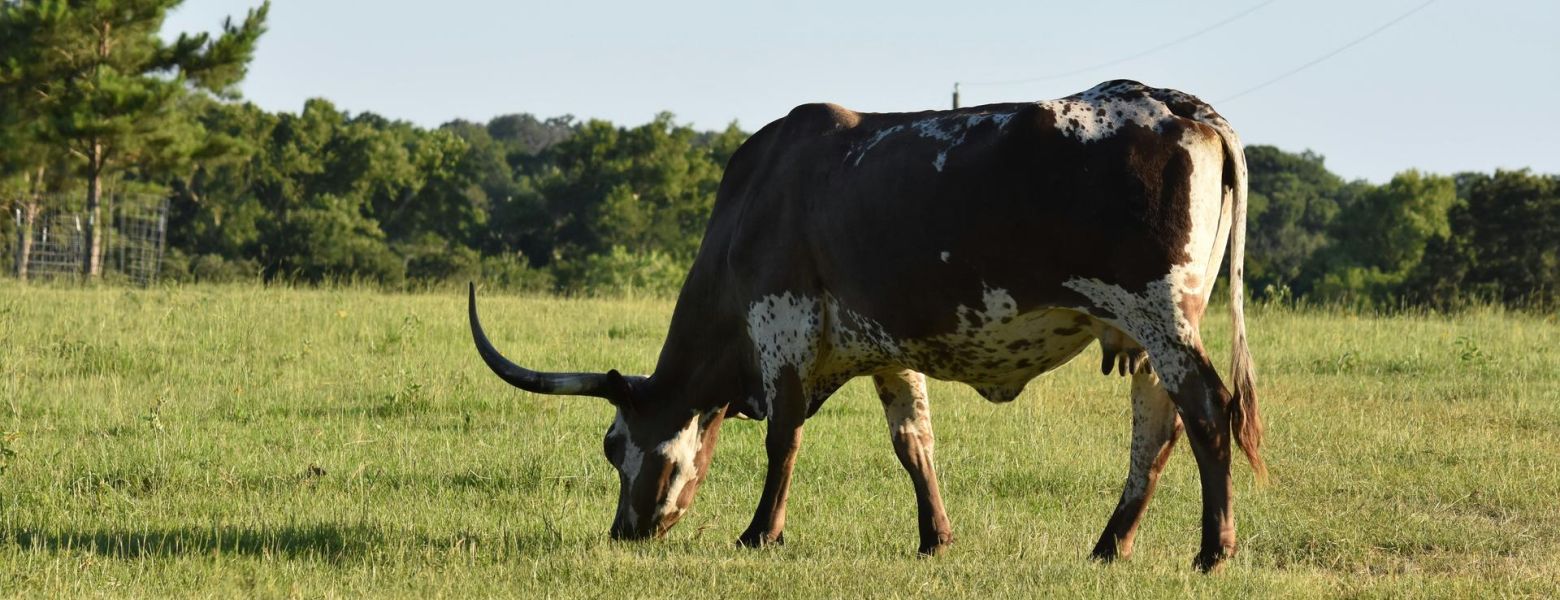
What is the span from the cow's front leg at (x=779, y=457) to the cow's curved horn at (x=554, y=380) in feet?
2.82

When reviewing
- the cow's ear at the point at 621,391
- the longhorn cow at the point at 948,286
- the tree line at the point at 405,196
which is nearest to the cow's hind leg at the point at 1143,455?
the longhorn cow at the point at 948,286

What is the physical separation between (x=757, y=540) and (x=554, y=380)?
1308 mm

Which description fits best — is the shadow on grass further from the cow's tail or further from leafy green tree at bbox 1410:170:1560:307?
leafy green tree at bbox 1410:170:1560:307

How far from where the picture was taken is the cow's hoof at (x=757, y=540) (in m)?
7.80

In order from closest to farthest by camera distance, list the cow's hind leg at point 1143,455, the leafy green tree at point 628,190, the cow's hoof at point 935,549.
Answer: the cow's hind leg at point 1143,455 < the cow's hoof at point 935,549 < the leafy green tree at point 628,190

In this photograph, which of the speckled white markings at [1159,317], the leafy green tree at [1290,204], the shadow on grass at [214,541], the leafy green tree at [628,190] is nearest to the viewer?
the speckled white markings at [1159,317]

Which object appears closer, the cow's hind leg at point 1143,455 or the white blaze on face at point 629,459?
the cow's hind leg at point 1143,455

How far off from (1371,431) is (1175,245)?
5.27 meters

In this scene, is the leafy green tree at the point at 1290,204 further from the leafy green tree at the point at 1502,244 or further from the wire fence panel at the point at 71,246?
the wire fence panel at the point at 71,246

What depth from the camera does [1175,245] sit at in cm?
639

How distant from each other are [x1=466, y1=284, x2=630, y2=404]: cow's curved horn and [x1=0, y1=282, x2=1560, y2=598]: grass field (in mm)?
704

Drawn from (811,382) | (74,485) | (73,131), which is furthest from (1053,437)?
(73,131)

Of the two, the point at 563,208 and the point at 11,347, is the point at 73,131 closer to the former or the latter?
the point at 11,347

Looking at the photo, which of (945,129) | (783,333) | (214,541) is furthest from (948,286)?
(214,541)
